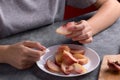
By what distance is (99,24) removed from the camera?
110 cm

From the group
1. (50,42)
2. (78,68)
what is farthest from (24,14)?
(78,68)

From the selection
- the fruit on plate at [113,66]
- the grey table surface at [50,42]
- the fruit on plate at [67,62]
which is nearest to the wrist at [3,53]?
the grey table surface at [50,42]

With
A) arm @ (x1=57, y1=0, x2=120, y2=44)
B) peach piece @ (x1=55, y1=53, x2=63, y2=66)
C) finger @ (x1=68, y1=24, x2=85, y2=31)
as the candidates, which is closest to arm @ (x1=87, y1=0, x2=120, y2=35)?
arm @ (x1=57, y1=0, x2=120, y2=44)

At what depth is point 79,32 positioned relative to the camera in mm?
949

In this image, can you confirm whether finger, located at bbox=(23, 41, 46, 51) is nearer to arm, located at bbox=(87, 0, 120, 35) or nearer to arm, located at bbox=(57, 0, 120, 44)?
arm, located at bbox=(57, 0, 120, 44)

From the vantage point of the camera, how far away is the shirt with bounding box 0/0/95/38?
107 cm

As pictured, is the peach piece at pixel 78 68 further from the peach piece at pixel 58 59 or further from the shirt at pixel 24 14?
the shirt at pixel 24 14

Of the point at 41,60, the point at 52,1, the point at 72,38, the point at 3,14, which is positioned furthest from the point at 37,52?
the point at 52,1

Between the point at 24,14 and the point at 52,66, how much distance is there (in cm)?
35

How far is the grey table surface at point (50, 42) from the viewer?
0.82 m

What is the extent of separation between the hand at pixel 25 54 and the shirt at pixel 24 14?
0.22 m

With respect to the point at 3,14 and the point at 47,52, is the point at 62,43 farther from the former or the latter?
the point at 3,14

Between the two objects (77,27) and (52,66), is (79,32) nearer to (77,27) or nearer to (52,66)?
(77,27)

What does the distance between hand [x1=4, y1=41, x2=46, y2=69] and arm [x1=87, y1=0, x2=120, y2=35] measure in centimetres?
28
